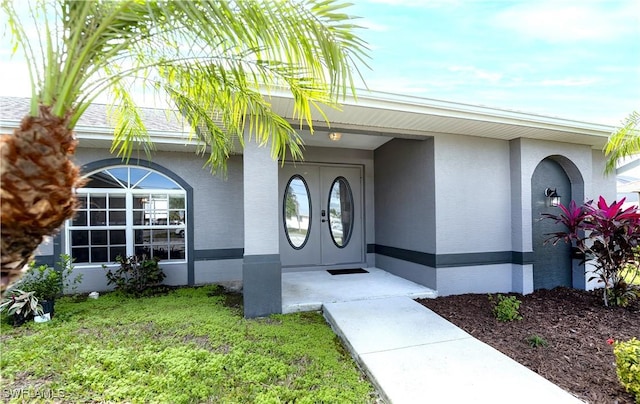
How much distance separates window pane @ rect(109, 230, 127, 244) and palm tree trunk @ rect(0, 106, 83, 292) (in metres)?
5.09

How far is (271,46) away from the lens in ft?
6.71

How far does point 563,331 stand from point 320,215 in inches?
189

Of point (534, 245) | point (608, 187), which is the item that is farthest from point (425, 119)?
point (608, 187)

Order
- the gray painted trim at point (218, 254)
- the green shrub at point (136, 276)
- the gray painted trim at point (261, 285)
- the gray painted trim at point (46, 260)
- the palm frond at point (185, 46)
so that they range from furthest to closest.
A: the gray painted trim at point (218, 254) < the gray painted trim at point (46, 260) < the green shrub at point (136, 276) < the gray painted trim at point (261, 285) < the palm frond at point (185, 46)

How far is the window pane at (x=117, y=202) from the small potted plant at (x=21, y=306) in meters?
2.17

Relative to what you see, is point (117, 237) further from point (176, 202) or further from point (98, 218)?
point (176, 202)

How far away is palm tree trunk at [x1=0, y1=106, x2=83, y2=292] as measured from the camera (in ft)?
4.40

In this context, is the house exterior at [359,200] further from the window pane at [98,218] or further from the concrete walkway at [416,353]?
the concrete walkway at [416,353]

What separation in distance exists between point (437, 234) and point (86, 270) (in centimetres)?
684

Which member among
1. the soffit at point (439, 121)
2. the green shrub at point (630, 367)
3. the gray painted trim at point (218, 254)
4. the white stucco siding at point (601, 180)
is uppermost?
the soffit at point (439, 121)

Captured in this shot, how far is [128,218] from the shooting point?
5945 millimetres

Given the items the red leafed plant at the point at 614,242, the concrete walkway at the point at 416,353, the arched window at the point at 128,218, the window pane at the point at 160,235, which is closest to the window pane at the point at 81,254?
the arched window at the point at 128,218

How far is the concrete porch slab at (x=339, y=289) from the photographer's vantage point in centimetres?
460

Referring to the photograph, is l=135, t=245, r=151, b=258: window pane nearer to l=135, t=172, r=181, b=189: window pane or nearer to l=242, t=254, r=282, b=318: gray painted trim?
l=135, t=172, r=181, b=189: window pane
